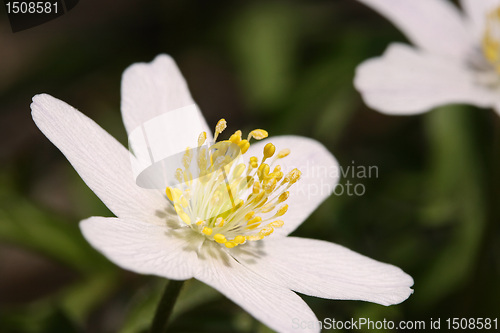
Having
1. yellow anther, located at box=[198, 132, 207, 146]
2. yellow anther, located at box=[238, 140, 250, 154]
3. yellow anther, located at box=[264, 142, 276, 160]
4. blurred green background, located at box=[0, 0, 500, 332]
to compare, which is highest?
yellow anther, located at box=[198, 132, 207, 146]

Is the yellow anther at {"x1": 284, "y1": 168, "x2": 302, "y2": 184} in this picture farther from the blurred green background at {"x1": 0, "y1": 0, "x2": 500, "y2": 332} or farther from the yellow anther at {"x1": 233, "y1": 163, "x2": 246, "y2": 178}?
the blurred green background at {"x1": 0, "y1": 0, "x2": 500, "y2": 332}

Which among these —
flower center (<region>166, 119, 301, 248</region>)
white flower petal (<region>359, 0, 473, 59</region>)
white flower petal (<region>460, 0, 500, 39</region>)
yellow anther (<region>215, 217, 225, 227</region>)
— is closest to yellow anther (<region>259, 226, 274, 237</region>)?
flower center (<region>166, 119, 301, 248</region>)

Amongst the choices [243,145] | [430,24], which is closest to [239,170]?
[243,145]

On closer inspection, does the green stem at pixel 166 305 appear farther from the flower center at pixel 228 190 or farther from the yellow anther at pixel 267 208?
the yellow anther at pixel 267 208

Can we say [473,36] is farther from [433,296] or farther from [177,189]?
[177,189]

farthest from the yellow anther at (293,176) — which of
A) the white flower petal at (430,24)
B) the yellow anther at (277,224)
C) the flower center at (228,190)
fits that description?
the white flower petal at (430,24)

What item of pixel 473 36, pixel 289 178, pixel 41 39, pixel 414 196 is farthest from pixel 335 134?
pixel 41 39
